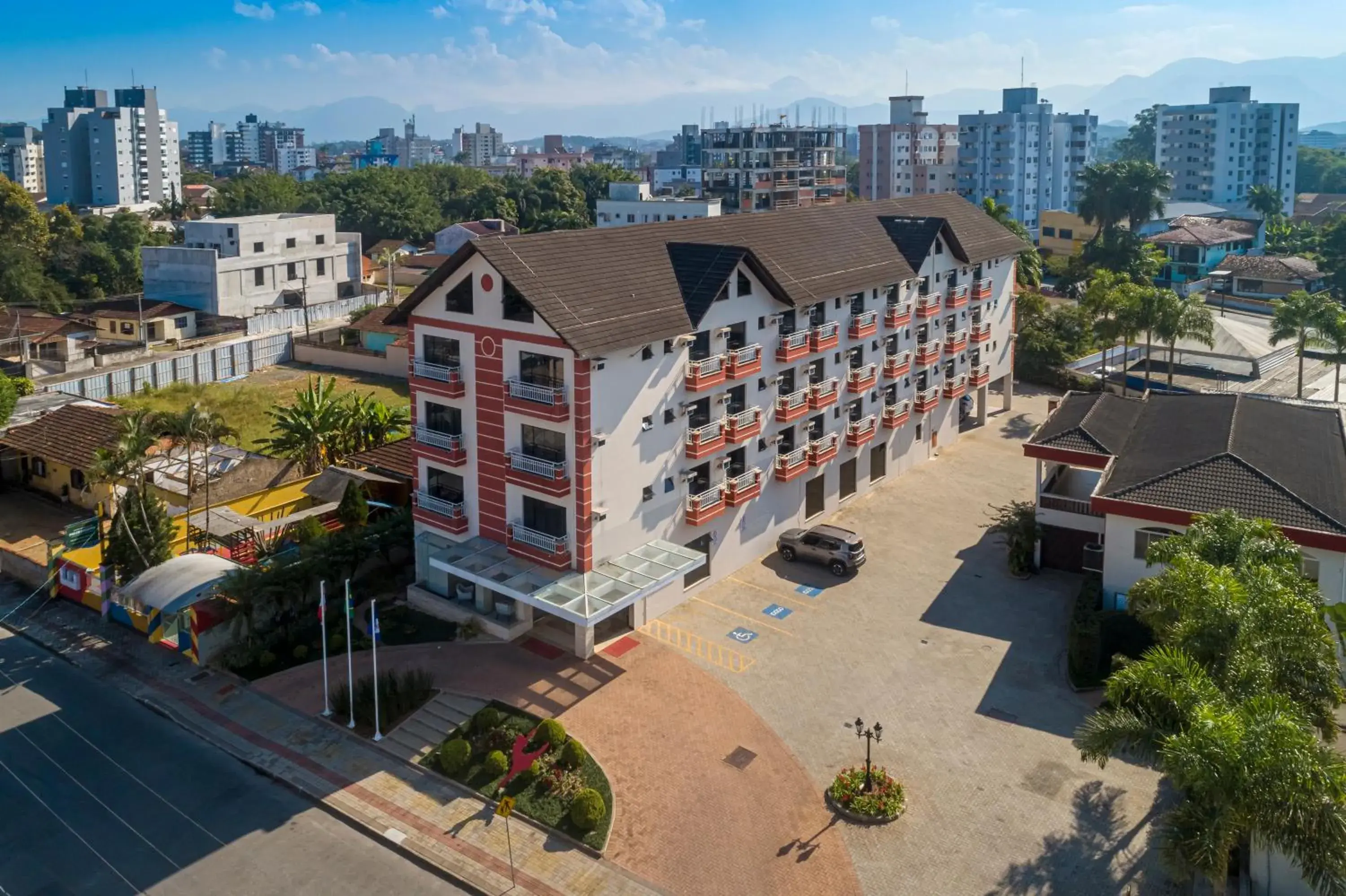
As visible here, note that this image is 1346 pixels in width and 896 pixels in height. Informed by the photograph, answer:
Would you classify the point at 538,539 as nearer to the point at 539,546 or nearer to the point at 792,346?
the point at 539,546

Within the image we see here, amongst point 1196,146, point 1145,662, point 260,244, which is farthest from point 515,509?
point 1196,146


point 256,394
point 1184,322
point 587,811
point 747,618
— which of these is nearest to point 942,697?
point 747,618

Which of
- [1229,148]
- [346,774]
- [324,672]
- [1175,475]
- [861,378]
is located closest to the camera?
[346,774]

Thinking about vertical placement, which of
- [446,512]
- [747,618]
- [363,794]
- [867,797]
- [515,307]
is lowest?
[363,794]

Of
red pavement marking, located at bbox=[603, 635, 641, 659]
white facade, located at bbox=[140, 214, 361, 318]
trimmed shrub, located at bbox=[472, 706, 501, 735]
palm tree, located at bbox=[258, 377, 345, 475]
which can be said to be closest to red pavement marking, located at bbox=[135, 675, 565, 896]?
trimmed shrub, located at bbox=[472, 706, 501, 735]

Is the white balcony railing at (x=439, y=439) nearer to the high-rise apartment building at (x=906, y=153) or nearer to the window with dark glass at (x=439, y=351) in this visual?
Result: the window with dark glass at (x=439, y=351)

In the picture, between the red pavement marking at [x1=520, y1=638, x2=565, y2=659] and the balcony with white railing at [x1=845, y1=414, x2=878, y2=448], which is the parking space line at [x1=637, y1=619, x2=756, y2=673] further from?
the balcony with white railing at [x1=845, y1=414, x2=878, y2=448]
